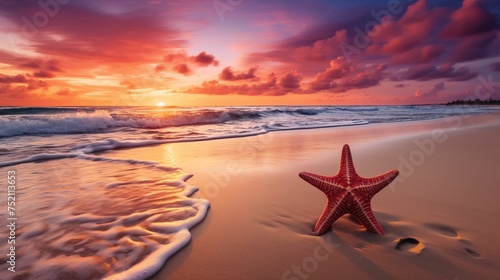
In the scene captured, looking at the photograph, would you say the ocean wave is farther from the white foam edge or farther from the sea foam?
the white foam edge

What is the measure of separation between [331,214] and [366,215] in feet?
1.13

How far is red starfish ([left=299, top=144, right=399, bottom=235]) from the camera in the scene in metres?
2.73

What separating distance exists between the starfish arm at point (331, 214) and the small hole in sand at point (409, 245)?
58 cm

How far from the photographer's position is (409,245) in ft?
8.71

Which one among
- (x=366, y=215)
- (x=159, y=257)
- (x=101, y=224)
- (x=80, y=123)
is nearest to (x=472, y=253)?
(x=366, y=215)

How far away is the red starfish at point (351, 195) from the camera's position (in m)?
2.73

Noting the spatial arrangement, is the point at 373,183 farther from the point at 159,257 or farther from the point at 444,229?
the point at 159,257

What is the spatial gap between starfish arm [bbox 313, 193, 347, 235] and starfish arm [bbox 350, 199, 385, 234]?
13 cm

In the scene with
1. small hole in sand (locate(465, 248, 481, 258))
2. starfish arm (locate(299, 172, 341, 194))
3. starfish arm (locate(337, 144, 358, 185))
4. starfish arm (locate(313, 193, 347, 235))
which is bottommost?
small hole in sand (locate(465, 248, 481, 258))

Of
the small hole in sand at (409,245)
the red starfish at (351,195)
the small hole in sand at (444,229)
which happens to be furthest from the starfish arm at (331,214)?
the small hole in sand at (444,229)

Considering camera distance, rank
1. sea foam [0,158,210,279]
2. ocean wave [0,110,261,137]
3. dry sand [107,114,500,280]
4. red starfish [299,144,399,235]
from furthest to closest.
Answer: ocean wave [0,110,261,137]
red starfish [299,144,399,235]
sea foam [0,158,210,279]
dry sand [107,114,500,280]

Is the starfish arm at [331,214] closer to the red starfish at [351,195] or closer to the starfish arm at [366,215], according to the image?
the red starfish at [351,195]

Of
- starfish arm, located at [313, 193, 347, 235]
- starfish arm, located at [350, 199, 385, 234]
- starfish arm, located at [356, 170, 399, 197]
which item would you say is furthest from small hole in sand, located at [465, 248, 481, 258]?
starfish arm, located at [313, 193, 347, 235]

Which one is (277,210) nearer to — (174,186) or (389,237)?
(389,237)
